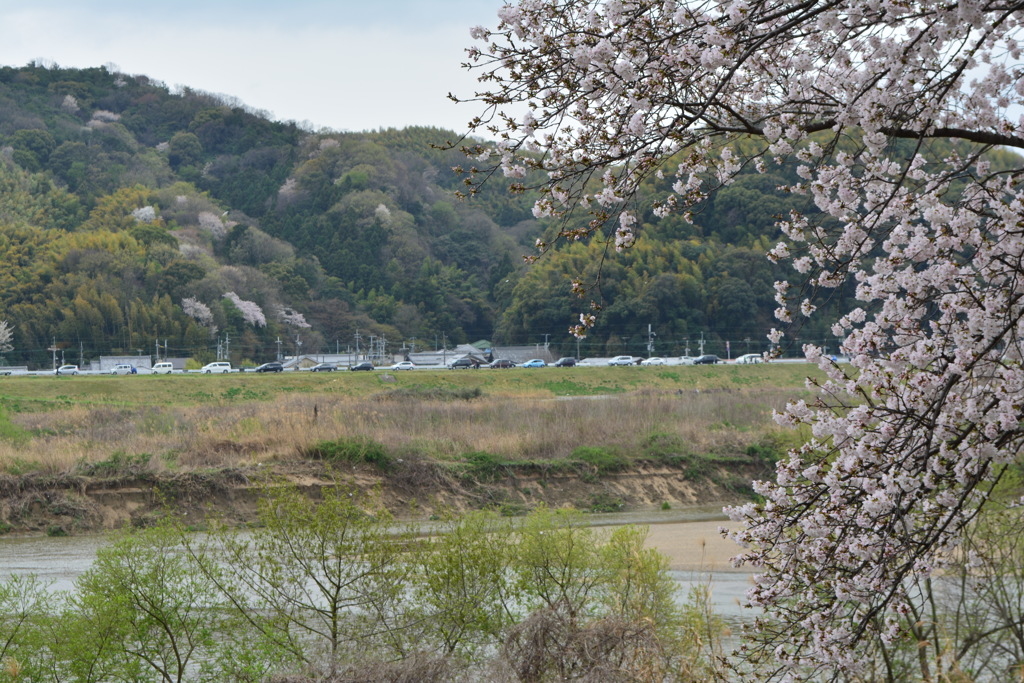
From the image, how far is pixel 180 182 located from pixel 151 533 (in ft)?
288

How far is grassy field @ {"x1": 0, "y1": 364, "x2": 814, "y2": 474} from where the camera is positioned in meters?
23.6

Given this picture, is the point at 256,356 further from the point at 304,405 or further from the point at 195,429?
the point at 195,429

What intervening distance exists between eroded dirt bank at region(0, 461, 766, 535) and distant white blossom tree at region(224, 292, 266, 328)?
4644 centimetres

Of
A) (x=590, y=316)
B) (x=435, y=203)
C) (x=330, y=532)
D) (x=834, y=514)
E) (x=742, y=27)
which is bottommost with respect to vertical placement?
(x=330, y=532)

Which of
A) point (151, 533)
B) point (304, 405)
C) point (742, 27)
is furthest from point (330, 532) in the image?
point (304, 405)

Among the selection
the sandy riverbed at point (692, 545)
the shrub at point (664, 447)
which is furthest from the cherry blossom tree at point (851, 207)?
the shrub at point (664, 447)

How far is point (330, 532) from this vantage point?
920cm

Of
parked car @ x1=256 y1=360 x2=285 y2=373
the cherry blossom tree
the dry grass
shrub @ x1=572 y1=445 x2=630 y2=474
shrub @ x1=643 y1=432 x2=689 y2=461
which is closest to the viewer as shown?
the cherry blossom tree

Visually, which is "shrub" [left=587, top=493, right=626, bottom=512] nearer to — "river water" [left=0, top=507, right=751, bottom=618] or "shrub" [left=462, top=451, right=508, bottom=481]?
"river water" [left=0, top=507, right=751, bottom=618]

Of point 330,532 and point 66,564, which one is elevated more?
point 330,532

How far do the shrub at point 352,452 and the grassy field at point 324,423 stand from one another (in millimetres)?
55

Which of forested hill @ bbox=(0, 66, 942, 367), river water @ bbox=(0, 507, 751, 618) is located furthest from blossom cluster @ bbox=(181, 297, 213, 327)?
river water @ bbox=(0, 507, 751, 618)

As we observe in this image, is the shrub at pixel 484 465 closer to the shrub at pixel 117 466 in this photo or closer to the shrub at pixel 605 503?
the shrub at pixel 605 503

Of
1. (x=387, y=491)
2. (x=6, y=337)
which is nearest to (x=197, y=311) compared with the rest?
(x=6, y=337)
